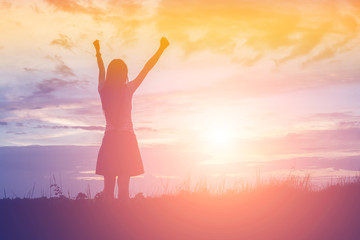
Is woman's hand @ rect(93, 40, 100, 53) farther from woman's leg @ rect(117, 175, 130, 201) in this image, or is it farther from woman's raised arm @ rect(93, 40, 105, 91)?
woman's leg @ rect(117, 175, 130, 201)

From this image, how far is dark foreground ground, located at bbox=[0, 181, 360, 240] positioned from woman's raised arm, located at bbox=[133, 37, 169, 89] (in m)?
2.89

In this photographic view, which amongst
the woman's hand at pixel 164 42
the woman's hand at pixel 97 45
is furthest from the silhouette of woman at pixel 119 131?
the woman's hand at pixel 97 45

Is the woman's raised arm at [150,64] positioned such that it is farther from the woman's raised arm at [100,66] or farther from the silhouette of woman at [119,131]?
the woman's raised arm at [100,66]

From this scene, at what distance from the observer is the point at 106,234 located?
8.63 m

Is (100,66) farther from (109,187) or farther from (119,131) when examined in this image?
(109,187)

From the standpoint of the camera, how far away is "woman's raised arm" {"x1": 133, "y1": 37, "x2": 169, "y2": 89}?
9828mm

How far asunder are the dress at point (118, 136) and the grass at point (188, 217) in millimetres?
905

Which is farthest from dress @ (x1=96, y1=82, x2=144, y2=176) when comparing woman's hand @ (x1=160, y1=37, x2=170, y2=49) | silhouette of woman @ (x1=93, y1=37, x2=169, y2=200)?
woman's hand @ (x1=160, y1=37, x2=170, y2=49)

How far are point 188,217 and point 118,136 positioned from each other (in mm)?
2533

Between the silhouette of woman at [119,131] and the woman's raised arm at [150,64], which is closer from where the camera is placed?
the silhouette of woman at [119,131]

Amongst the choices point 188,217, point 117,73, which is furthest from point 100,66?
point 188,217

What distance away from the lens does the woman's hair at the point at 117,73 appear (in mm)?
9594

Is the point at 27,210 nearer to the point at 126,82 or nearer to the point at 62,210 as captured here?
the point at 62,210

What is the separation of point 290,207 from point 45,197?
6.64 m
